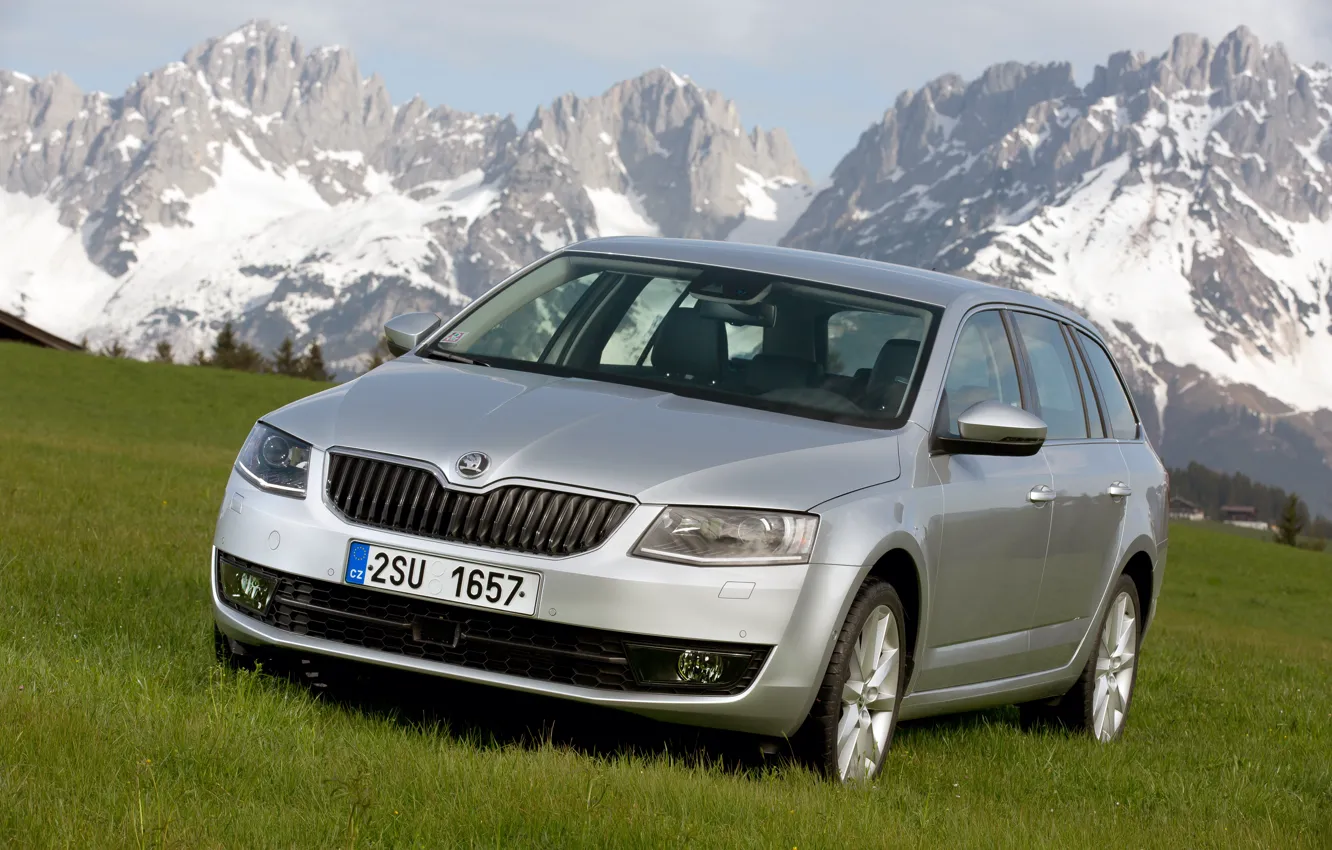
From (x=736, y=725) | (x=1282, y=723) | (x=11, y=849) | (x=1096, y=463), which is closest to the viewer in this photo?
(x=11, y=849)

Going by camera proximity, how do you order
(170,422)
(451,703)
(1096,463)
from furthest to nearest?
(170,422) < (1096,463) < (451,703)

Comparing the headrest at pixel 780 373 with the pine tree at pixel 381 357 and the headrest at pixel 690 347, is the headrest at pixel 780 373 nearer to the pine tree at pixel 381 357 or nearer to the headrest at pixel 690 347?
the headrest at pixel 690 347

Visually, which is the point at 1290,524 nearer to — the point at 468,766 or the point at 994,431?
the point at 994,431

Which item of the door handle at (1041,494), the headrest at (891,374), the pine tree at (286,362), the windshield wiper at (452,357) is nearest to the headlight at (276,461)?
the windshield wiper at (452,357)

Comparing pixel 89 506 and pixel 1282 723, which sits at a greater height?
pixel 1282 723

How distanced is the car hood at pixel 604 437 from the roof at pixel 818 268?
1023 millimetres

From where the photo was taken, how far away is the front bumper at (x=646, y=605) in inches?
186

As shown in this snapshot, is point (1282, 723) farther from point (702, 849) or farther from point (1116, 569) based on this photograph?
point (702, 849)

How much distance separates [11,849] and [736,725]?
7.37 feet

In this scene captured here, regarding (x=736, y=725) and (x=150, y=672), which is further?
(x=150, y=672)

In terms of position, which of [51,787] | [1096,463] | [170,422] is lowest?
[170,422]

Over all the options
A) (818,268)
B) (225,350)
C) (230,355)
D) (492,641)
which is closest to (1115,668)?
(818,268)

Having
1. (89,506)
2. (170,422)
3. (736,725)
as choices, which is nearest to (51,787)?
(736,725)

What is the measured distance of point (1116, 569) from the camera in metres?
7.41
